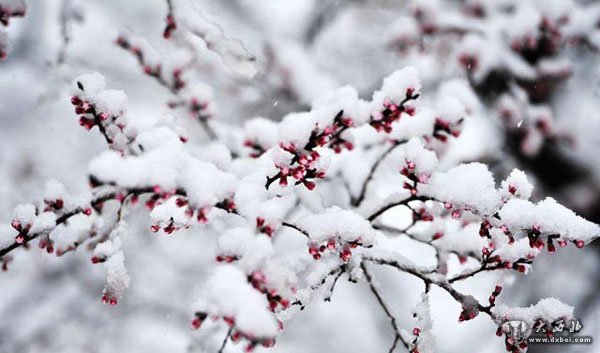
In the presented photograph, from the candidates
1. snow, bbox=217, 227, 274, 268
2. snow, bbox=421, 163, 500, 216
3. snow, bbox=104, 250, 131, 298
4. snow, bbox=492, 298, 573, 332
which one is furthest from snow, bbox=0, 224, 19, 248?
snow, bbox=492, 298, 573, 332

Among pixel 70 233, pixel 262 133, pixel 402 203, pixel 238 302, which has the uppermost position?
pixel 262 133

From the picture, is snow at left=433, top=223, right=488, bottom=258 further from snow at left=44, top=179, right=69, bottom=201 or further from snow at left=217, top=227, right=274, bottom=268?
snow at left=44, top=179, right=69, bottom=201

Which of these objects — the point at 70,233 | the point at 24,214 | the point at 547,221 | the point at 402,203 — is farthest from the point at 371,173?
the point at 24,214

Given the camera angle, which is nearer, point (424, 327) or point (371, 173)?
point (424, 327)

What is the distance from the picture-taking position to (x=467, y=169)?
154 cm

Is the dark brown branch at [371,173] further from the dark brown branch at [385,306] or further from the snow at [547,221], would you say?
the snow at [547,221]

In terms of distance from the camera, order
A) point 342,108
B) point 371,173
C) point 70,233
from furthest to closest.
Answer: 1. point 371,173
2. point 70,233
3. point 342,108

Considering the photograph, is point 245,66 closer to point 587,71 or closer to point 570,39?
point 570,39

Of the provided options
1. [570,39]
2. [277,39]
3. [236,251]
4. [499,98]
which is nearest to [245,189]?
[236,251]

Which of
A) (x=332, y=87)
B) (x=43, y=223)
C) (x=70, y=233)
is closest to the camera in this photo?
(x=43, y=223)

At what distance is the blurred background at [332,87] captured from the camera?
4.00 m

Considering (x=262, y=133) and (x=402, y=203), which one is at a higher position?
(x=262, y=133)

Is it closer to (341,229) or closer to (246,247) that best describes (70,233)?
(246,247)

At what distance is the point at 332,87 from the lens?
154 inches
